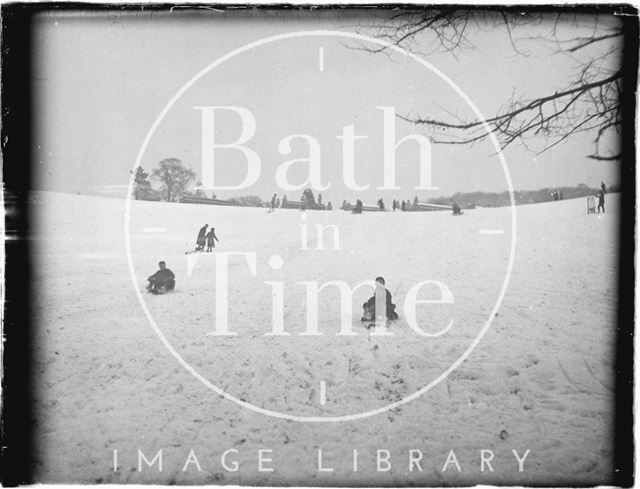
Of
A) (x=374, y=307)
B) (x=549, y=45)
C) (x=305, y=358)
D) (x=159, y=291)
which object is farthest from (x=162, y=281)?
(x=549, y=45)

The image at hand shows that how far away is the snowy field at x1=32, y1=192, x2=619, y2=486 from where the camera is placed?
271 centimetres

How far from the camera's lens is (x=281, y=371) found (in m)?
2.82

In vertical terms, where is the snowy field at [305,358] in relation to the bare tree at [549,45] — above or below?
below

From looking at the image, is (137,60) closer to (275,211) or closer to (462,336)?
(275,211)

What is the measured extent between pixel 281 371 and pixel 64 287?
6.07 ft

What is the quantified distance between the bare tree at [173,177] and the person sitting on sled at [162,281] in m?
0.58

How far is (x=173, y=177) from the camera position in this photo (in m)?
2.87

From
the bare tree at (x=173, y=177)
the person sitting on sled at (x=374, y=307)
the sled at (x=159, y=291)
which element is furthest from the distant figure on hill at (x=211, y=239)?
the person sitting on sled at (x=374, y=307)

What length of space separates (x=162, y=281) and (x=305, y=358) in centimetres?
132

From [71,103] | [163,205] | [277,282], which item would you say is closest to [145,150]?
[163,205]

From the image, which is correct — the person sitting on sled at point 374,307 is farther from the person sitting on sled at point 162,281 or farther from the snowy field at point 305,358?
the person sitting on sled at point 162,281

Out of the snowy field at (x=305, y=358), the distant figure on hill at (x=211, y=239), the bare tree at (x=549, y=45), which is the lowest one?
the snowy field at (x=305, y=358)

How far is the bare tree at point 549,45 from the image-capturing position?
2732mm

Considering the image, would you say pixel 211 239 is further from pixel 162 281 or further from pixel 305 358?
pixel 305 358
